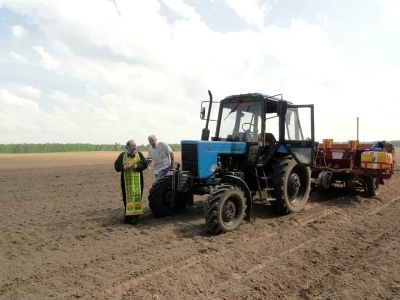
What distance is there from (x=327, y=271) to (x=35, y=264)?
11.9 ft

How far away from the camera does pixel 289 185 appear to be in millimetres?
7273

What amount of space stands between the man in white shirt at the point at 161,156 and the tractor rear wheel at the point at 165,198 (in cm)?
56

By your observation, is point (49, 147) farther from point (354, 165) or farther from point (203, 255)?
point (203, 255)

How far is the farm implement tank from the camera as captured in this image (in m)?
8.50

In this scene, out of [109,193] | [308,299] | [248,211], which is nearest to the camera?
[308,299]

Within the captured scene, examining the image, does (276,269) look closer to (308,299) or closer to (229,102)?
(308,299)

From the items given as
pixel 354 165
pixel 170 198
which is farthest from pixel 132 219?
pixel 354 165

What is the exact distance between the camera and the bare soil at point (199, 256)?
3678 mm

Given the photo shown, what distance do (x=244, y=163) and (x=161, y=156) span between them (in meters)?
1.78

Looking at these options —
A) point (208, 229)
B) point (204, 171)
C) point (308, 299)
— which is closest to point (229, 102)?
point (204, 171)

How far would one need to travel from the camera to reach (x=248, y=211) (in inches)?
248

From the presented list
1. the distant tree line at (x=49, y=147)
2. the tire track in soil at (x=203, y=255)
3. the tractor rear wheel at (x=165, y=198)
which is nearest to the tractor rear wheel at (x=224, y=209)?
Result: the tire track in soil at (x=203, y=255)

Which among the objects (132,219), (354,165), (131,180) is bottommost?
(132,219)

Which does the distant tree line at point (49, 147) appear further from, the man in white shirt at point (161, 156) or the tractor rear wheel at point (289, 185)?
the tractor rear wheel at point (289, 185)
